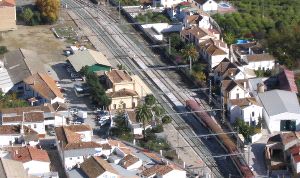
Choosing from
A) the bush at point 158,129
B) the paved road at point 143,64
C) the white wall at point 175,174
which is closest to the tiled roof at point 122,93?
the paved road at point 143,64

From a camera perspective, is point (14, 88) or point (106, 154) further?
point (14, 88)

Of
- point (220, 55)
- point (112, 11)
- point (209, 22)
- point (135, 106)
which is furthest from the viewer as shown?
point (112, 11)

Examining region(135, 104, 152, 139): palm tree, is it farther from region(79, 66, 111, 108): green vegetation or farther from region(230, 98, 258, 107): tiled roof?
region(230, 98, 258, 107): tiled roof

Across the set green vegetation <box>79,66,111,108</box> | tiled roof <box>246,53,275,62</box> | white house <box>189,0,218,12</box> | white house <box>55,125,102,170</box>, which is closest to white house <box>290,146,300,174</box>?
white house <box>55,125,102,170</box>

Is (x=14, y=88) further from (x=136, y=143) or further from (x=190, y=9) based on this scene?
(x=190, y=9)

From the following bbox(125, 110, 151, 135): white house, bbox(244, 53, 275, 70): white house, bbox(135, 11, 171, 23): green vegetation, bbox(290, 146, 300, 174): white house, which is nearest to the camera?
bbox(290, 146, 300, 174): white house

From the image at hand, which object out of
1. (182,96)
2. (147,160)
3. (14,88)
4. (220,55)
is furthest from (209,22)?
(147,160)

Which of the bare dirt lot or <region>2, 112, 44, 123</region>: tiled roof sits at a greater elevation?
<region>2, 112, 44, 123</region>: tiled roof
